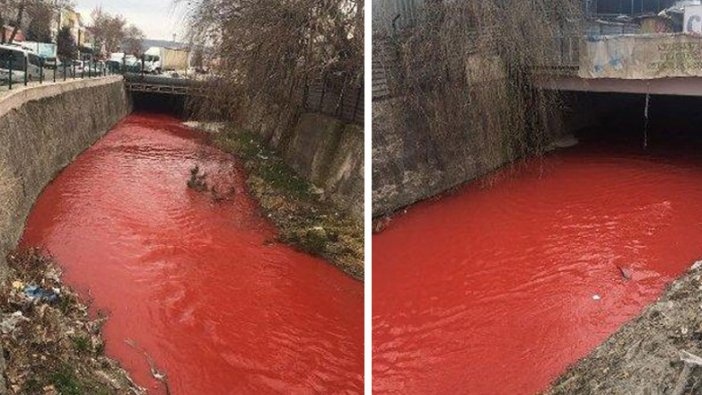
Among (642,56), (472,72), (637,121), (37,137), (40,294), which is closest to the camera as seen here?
(40,294)

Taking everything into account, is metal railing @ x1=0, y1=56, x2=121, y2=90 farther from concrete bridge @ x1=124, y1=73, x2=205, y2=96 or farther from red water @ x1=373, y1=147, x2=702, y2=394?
red water @ x1=373, y1=147, x2=702, y2=394

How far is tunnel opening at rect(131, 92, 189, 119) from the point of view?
2055 centimetres

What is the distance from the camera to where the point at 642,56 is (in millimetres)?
8969

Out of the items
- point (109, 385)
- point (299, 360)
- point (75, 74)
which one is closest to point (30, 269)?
point (109, 385)

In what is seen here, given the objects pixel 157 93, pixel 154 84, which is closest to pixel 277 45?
pixel 154 84

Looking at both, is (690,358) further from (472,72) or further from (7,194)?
(7,194)

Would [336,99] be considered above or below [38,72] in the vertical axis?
below

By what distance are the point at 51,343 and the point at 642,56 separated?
26.6 feet

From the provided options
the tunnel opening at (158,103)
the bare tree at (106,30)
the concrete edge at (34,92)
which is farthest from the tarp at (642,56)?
the bare tree at (106,30)

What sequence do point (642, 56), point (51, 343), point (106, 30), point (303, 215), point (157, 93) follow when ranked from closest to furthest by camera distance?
1. point (51, 343)
2. point (303, 215)
3. point (642, 56)
4. point (157, 93)
5. point (106, 30)

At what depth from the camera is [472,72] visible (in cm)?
738

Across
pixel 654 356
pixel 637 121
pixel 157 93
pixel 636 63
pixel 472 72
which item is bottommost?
pixel 654 356

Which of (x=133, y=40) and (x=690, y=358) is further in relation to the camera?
(x=133, y=40)

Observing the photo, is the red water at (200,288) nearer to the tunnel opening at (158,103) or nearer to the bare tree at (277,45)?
the bare tree at (277,45)
